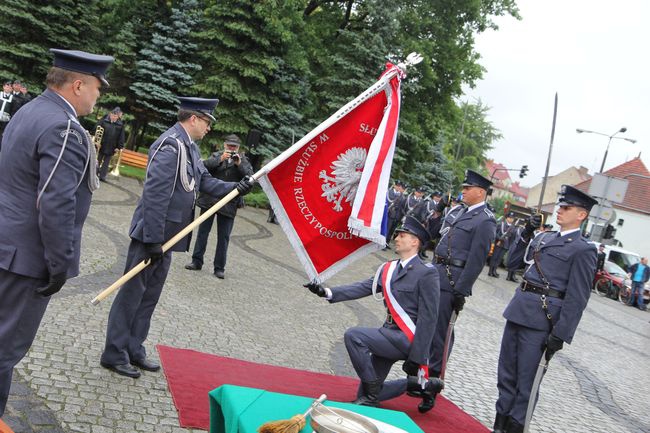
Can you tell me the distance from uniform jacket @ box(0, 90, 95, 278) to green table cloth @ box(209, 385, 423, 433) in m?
1.26

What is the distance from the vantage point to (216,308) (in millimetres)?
7887

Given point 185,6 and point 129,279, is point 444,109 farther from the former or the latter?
point 129,279

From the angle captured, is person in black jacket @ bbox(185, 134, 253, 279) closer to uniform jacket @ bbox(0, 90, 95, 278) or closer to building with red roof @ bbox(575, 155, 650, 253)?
uniform jacket @ bbox(0, 90, 95, 278)

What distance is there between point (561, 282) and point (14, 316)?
15.3 feet

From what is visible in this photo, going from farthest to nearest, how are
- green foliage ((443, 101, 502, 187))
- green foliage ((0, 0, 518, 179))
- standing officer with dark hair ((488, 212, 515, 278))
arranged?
1. green foliage ((443, 101, 502, 187))
2. green foliage ((0, 0, 518, 179))
3. standing officer with dark hair ((488, 212, 515, 278))

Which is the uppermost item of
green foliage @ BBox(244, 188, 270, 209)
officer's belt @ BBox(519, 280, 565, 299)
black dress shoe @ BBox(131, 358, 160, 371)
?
A: officer's belt @ BBox(519, 280, 565, 299)

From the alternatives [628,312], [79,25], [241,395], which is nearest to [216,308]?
[241,395]

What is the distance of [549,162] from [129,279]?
1148 inches

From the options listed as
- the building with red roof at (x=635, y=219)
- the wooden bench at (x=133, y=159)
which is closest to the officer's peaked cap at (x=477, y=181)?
the wooden bench at (x=133, y=159)

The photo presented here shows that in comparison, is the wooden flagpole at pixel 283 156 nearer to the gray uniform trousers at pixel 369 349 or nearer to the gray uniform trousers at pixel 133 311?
the gray uniform trousers at pixel 133 311

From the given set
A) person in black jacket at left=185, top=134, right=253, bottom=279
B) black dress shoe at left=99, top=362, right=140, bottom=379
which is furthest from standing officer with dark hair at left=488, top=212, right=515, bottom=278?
black dress shoe at left=99, top=362, right=140, bottom=379

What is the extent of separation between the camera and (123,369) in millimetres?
5051

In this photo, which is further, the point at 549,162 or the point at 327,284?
the point at 549,162

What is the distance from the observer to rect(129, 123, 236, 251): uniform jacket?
16.3ft
